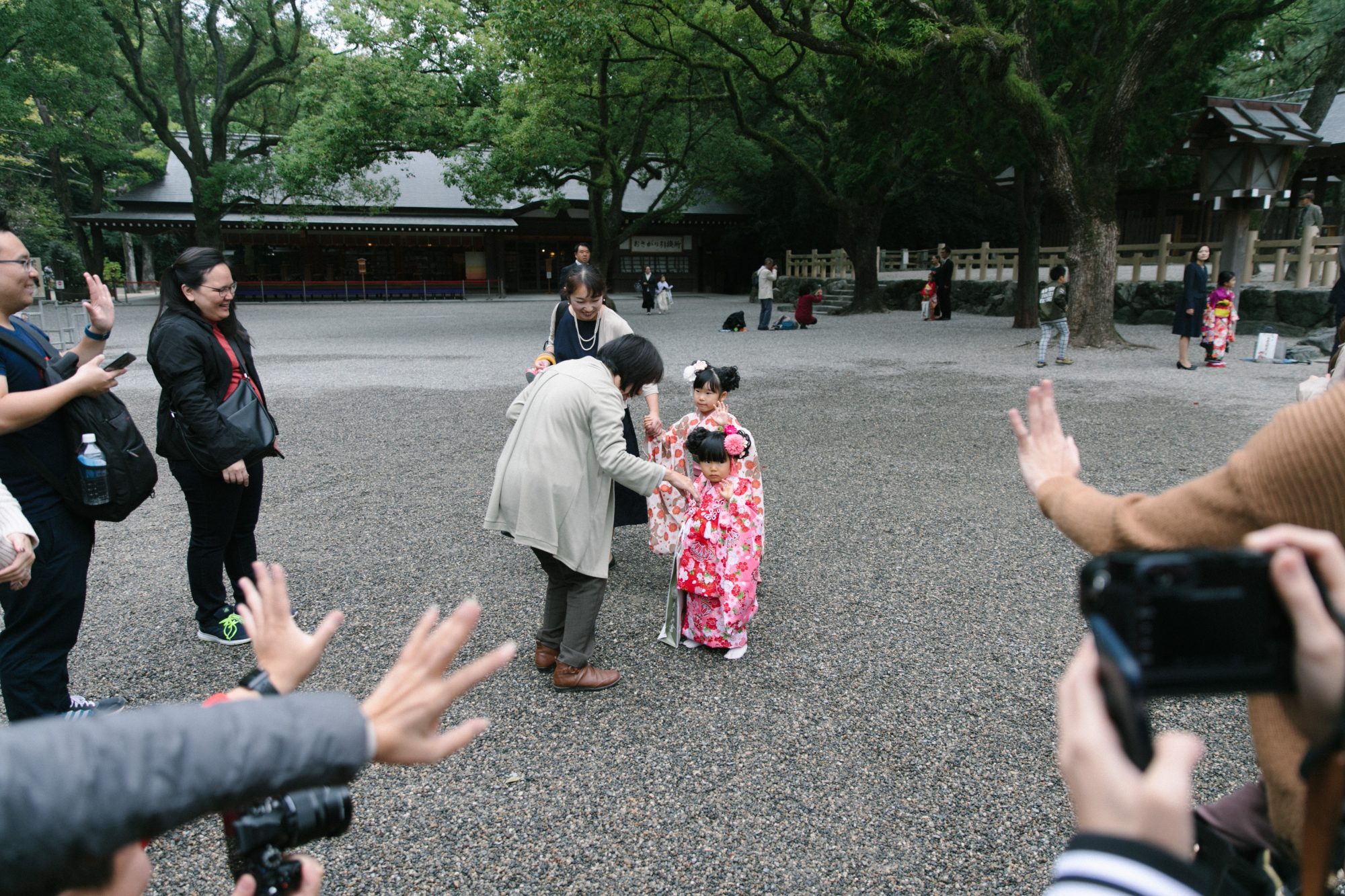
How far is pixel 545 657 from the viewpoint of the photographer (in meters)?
3.48

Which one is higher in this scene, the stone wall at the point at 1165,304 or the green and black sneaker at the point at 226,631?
the stone wall at the point at 1165,304

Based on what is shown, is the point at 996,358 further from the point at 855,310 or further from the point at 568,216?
the point at 568,216

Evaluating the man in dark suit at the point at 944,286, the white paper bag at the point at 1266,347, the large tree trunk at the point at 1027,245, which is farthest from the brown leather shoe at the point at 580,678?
the man in dark suit at the point at 944,286

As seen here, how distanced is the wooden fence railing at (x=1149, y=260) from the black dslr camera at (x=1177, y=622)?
954 cm

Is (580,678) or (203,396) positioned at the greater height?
(203,396)

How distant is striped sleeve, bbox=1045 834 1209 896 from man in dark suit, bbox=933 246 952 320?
21.5 metres

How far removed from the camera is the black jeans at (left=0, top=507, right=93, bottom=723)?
2.52m

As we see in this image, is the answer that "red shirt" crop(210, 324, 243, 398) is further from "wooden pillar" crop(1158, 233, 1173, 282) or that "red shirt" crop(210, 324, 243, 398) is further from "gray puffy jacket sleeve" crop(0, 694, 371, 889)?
"wooden pillar" crop(1158, 233, 1173, 282)

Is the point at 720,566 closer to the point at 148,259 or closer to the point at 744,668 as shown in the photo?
the point at 744,668

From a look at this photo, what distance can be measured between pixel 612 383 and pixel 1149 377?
10.2m

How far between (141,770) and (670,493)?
365 cm

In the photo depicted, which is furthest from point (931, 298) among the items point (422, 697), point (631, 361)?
point (422, 697)

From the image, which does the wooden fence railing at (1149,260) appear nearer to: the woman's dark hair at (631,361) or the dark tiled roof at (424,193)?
the dark tiled roof at (424,193)

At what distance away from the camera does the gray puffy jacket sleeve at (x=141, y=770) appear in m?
0.75
